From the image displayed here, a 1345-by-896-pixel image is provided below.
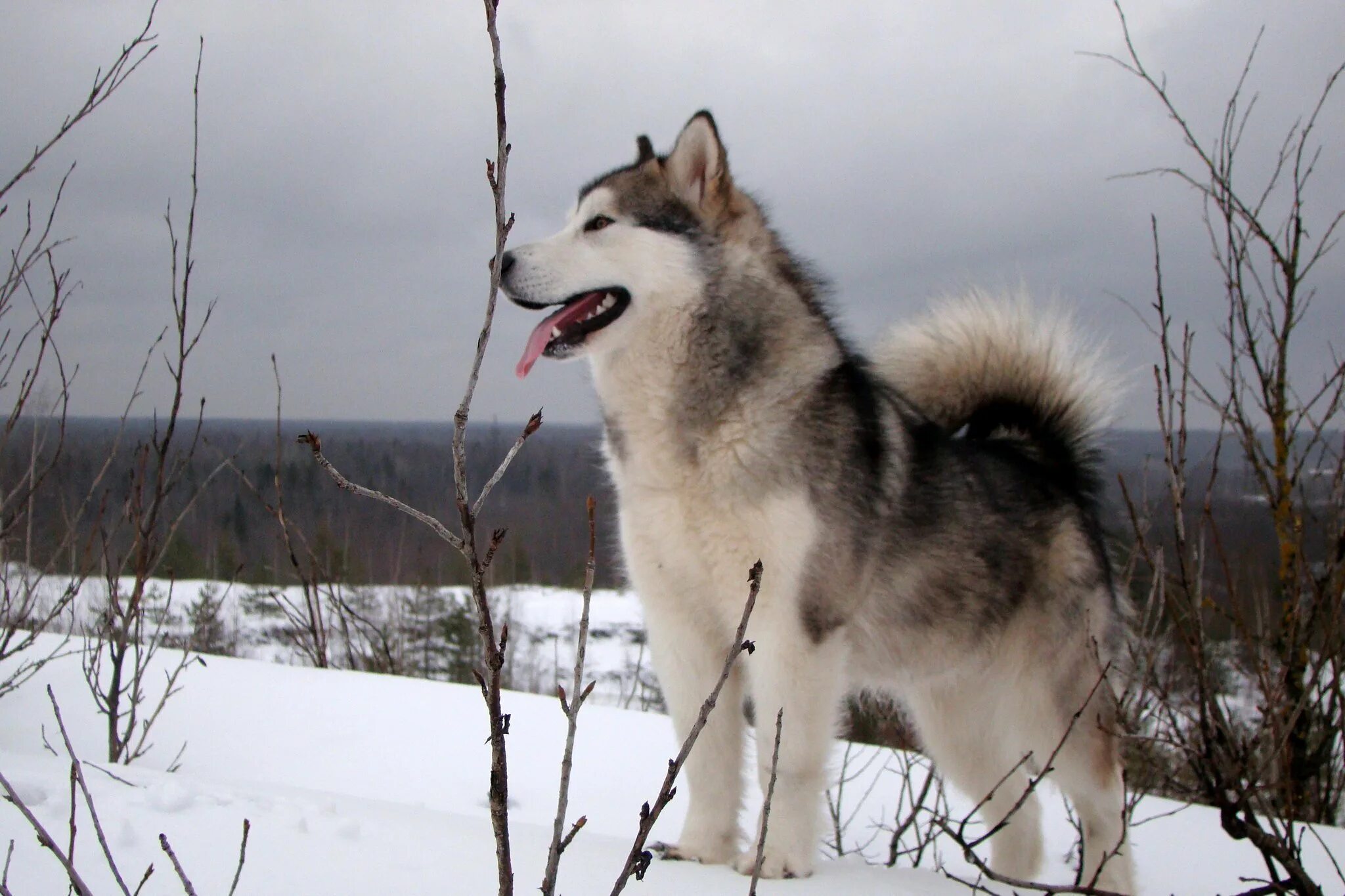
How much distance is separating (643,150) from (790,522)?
1.40 m

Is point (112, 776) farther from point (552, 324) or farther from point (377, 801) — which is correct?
point (552, 324)

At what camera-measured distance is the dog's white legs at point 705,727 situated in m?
2.75

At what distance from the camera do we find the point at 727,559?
254 centimetres

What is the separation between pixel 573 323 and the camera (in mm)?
2709

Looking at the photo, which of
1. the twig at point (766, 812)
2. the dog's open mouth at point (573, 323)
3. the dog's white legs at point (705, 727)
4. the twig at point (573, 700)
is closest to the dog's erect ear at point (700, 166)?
the dog's open mouth at point (573, 323)

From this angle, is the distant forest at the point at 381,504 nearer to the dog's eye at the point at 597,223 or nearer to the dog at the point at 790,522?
the dog at the point at 790,522

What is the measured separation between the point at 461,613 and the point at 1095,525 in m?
17.9

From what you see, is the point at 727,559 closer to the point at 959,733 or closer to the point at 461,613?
the point at 959,733

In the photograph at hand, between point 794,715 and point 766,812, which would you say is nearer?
point 766,812

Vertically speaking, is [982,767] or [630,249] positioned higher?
[630,249]

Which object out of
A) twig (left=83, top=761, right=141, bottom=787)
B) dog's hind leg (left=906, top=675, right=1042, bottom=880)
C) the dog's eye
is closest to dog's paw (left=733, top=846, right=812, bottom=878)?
dog's hind leg (left=906, top=675, right=1042, bottom=880)

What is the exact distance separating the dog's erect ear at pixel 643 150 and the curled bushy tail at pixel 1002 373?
118 cm

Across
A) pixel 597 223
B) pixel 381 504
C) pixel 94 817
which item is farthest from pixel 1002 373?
pixel 381 504

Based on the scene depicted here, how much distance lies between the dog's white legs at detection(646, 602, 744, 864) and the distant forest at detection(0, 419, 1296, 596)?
0.51m
